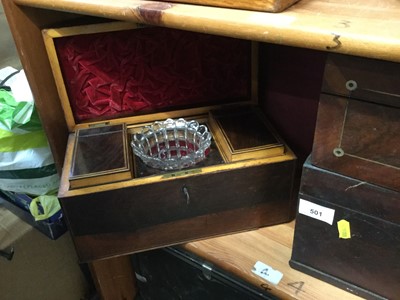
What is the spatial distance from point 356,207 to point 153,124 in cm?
45

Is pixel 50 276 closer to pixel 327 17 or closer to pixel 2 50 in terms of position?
pixel 2 50

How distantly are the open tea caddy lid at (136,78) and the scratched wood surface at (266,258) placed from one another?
0.18 metres

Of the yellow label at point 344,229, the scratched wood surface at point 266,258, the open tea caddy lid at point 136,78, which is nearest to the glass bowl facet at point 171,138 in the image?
the open tea caddy lid at point 136,78

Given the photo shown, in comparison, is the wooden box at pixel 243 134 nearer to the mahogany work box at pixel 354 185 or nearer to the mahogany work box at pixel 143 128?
the mahogany work box at pixel 143 128

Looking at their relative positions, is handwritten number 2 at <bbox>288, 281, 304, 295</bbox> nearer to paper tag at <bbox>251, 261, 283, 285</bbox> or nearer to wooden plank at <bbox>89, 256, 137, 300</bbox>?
paper tag at <bbox>251, 261, 283, 285</bbox>

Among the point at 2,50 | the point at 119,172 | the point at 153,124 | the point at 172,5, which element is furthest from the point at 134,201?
the point at 2,50

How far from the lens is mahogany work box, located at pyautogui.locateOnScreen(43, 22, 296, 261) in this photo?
72 centimetres

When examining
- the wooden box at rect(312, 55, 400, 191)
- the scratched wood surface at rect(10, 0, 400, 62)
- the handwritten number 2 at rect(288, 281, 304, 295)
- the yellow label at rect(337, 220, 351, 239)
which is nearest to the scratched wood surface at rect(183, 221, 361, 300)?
the handwritten number 2 at rect(288, 281, 304, 295)

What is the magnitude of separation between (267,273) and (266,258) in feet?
0.13

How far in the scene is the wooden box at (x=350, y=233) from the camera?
1.93 feet

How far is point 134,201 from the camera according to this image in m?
0.72

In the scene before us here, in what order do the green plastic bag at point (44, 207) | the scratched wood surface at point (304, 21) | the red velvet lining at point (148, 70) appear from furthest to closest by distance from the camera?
the green plastic bag at point (44, 207)
the red velvet lining at point (148, 70)
the scratched wood surface at point (304, 21)

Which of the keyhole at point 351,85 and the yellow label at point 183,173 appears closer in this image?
the keyhole at point 351,85

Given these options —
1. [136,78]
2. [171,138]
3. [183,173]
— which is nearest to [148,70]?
[136,78]
